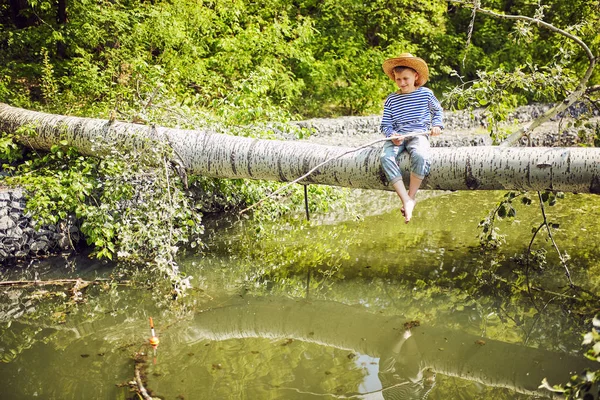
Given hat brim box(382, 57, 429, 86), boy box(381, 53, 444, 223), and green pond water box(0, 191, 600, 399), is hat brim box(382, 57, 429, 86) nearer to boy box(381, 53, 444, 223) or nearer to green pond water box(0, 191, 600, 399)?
boy box(381, 53, 444, 223)

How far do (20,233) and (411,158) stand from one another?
4.32m

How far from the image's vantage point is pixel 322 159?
5086 mm

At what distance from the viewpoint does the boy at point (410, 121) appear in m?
4.58

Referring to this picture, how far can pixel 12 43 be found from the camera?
9211mm

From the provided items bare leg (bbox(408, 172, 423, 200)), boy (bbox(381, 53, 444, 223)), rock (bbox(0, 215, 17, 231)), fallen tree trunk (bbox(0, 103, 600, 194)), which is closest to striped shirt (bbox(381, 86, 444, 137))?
boy (bbox(381, 53, 444, 223))

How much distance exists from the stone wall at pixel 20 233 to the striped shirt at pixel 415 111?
3887 mm

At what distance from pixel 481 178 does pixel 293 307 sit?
1.92m

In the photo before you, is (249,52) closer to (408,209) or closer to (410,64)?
(410,64)

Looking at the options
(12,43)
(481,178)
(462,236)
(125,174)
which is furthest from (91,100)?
(481,178)

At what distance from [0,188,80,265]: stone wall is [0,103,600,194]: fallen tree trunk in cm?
89

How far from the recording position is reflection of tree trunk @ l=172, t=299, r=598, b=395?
3.63 metres

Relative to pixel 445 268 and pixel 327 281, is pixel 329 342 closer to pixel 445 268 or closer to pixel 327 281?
pixel 327 281

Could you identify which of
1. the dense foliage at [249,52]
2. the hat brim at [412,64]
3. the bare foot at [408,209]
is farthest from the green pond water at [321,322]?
the hat brim at [412,64]

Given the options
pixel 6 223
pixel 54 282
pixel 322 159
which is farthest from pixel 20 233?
pixel 322 159
